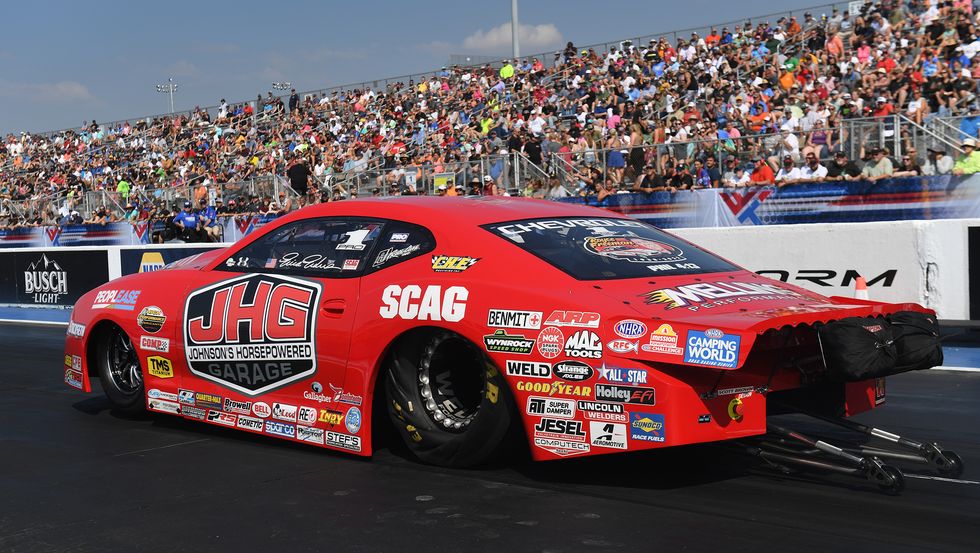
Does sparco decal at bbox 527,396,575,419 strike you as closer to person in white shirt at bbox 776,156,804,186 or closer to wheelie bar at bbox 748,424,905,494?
wheelie bar at bbox 748,424,905,494

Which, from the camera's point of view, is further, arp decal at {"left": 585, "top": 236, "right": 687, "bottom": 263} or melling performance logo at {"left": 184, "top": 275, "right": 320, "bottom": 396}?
melling performance logo at {"left": 184, "top": 275, "right": 320, "bottom": 396}

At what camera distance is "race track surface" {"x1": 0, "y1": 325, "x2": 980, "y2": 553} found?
13.5ft

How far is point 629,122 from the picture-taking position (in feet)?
64.5

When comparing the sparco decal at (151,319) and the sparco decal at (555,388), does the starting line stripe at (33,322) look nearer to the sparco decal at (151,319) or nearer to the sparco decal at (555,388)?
the sparco decal at (151,319)

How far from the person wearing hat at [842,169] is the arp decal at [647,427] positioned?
1173 centimetres

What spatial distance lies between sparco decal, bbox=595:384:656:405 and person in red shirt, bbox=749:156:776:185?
470 inches

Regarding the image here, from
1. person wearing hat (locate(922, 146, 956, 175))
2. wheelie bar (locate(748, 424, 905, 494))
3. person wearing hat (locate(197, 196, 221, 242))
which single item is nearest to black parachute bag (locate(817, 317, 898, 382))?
wheelie bar (locate(748, 424, 905, 494))

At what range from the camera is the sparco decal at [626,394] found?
441cm

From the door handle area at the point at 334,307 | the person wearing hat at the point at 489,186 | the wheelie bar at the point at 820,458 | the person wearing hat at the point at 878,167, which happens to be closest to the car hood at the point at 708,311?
the wheelie bar at the point at 820,458

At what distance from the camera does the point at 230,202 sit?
24.3 metres

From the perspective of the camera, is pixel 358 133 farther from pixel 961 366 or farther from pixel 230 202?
pixel 961 366

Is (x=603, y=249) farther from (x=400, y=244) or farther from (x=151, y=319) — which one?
(x=151, y=319)

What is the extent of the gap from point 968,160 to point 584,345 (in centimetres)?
1147

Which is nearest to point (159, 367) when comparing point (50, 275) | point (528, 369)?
point (528, 369)
